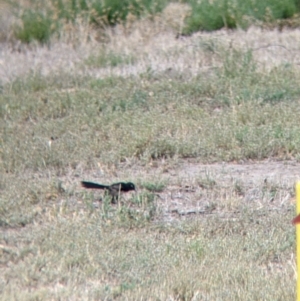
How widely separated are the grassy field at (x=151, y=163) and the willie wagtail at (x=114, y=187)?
0.09m

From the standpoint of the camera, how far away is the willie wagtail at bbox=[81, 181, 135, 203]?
248 inches

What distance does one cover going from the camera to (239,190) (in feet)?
21.1

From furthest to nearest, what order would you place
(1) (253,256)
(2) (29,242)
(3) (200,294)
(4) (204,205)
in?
(4) (204,205) < (2) (29,242) < (1) (253,256) < (3) (200,294)

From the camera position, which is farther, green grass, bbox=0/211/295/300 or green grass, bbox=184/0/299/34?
green grass, bbox=184/0/299/34


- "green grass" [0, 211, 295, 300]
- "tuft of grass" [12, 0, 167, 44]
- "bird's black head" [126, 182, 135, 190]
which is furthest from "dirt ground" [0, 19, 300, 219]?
"green grass" [0, 211, 295, 300]

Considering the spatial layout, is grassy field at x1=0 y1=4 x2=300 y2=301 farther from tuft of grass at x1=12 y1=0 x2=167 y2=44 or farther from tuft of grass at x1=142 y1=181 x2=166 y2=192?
tuft of grass at x1=12 y1=0 x2=167 y2=44

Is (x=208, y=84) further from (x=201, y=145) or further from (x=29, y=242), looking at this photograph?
(x=29, y=242)

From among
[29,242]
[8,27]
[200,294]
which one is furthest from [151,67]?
[200,294]

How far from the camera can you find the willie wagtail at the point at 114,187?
630 cm

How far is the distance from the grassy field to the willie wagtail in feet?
0.31

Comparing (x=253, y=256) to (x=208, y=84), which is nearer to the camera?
(x=253, y=256)

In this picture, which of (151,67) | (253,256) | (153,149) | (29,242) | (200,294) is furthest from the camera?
(151,67)

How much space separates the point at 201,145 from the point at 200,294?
3.03 meters

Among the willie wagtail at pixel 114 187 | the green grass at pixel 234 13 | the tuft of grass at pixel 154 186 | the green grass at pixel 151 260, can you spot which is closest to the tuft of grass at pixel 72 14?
the green grass at pixel 234 13
